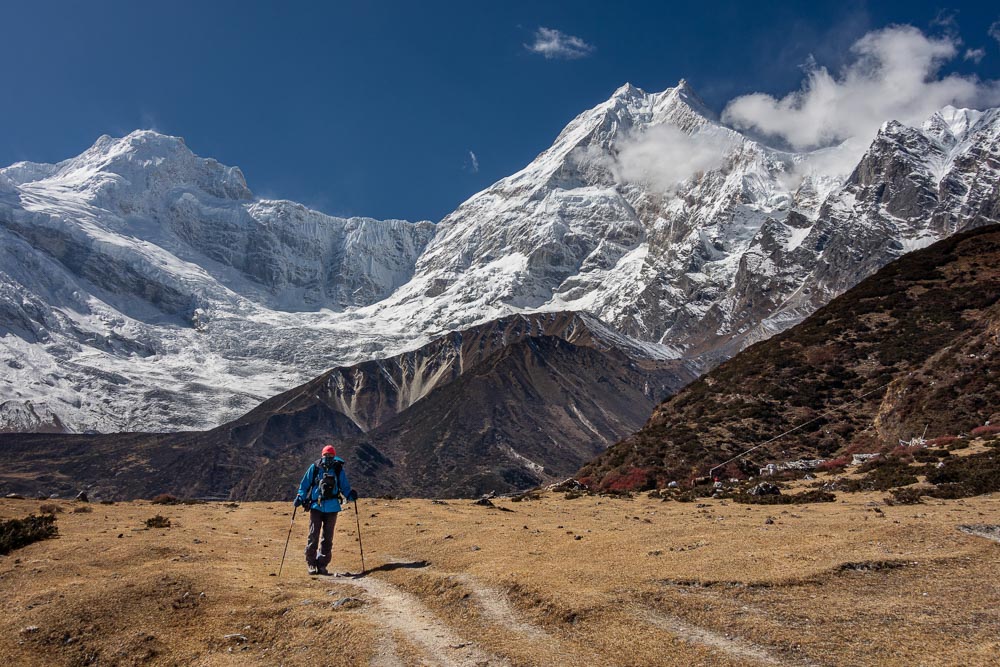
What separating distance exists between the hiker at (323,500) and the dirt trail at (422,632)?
2.75 metres

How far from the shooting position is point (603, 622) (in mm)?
11586

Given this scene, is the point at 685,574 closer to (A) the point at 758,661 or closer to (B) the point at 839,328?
(A) the point at 758,661

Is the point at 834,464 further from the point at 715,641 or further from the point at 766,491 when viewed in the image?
the point at 715,641

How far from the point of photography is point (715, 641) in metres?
10.5

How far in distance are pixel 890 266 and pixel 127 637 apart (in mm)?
72217

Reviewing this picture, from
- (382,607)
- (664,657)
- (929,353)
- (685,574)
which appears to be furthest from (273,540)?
(929,353)

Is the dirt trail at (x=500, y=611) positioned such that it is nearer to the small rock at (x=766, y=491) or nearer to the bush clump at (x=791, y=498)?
the bush clump at (x=791, y=498)

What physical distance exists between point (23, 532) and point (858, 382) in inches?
1886

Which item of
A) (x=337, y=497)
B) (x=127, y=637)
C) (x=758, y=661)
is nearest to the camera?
(x=758, y=661)

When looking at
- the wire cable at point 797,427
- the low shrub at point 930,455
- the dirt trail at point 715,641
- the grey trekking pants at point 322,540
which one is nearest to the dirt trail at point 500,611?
the dirt trail at point 715,641

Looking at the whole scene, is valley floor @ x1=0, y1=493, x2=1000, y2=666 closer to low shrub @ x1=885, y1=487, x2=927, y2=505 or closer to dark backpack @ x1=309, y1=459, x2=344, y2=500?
low shrub @ x1=885, y1=487, x2=927, y2=505

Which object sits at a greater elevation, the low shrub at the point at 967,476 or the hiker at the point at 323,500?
the low shrub at the point at 967,476

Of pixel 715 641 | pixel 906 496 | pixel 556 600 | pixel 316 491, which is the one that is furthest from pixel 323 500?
pixel 906 496

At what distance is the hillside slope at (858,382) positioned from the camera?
A: 1495 inches
